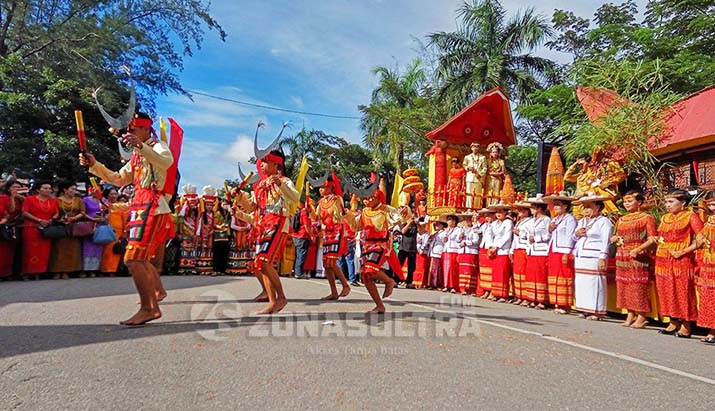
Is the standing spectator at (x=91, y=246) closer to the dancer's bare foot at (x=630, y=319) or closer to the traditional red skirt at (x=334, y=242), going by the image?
the traditional red skirt at (x=334, y=242)

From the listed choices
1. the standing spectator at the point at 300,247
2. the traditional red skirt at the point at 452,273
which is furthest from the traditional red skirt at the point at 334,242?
the standing spectator at the point at 300,247

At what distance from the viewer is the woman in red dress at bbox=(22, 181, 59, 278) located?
935 cm

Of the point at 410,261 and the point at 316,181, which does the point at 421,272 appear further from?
the point at 316,181

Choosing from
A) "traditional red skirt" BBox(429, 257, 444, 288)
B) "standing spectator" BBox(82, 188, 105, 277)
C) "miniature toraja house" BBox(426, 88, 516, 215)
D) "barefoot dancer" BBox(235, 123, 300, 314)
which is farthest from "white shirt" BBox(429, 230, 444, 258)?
"standing spectator" BBox(82, 188, 105, 277)

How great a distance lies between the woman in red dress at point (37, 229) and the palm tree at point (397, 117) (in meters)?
16.2

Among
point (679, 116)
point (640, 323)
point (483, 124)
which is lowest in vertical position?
point (640, 323)

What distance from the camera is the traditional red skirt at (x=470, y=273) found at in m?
10.4

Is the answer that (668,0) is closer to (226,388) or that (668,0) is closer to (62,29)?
(226,388)

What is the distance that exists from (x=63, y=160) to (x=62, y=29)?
590cm

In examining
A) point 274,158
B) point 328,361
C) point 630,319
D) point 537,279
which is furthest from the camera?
point 537,279

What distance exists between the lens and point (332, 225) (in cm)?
720

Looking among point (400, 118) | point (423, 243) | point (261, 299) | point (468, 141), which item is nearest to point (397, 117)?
point (400, 118)

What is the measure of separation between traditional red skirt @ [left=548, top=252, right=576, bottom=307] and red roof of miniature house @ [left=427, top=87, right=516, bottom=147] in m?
8.25

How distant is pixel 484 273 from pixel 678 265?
4.03 metres
